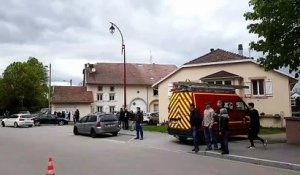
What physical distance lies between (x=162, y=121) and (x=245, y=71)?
11.0 m

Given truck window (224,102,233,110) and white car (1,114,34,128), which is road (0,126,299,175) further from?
white car (1,114,34,128)

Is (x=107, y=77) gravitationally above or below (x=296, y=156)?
above

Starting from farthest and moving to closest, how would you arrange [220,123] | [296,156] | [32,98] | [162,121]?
[32,98], [162,121], [220,123], [296,156]

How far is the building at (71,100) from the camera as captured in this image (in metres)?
68.8

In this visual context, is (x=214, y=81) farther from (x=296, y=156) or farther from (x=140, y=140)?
(x=296, y=156)

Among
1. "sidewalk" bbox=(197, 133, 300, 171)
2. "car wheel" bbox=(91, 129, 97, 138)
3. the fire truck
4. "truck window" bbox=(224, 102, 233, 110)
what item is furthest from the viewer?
"car wheel" bbox=(91, 129, 97, 138)

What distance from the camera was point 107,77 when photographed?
7375cm

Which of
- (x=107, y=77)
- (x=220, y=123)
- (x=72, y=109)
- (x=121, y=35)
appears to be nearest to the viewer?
(x=220, y=123)

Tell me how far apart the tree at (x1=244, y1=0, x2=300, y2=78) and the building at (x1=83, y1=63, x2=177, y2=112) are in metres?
52.2

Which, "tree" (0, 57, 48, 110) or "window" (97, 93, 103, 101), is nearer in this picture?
"window" (97, 93, 103, 101)

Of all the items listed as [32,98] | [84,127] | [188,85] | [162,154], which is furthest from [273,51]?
[32,98]

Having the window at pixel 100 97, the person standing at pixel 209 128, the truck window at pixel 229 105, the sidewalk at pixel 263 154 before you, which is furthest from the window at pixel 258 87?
the window at pixel 100 97

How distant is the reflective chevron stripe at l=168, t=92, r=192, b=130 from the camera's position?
21312 mm

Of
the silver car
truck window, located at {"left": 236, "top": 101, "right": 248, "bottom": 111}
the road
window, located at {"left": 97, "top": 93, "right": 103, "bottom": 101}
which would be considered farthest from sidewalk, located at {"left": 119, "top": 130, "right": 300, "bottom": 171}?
window, located at {"left": 97, "top": 93, "right": 103, "bottom": 101}
